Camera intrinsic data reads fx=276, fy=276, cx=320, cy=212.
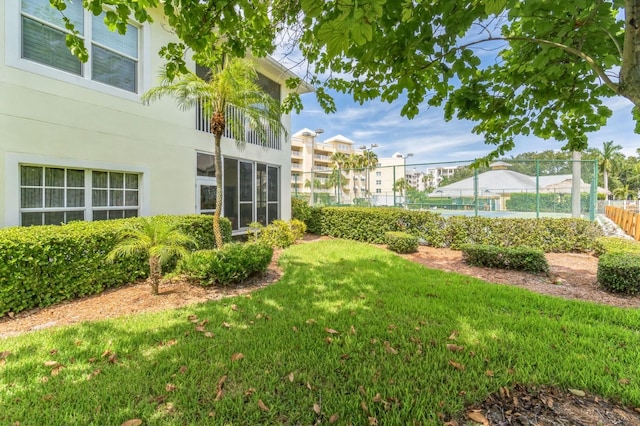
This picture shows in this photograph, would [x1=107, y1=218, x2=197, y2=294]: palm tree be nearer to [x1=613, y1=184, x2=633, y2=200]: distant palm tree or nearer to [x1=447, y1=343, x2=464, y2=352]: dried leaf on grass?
[x1=447, y1=343, x2=464, y2=352]: dried leaf on grass

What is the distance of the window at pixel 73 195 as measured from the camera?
17.7 ft

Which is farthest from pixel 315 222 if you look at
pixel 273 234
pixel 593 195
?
→ pixel 593 195

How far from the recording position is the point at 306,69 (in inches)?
177

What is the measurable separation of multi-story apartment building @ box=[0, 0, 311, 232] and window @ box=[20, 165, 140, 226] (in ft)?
0.05

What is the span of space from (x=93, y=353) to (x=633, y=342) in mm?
6446

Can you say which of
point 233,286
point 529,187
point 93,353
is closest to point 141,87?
point 233,286

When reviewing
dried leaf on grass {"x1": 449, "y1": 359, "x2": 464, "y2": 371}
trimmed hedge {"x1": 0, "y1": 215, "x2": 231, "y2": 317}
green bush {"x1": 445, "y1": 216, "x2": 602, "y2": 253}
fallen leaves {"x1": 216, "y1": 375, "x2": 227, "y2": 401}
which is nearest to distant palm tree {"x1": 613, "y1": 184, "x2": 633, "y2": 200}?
green bush {"x1": 445, "y1": 216, "x2": 602, "y2": 253}

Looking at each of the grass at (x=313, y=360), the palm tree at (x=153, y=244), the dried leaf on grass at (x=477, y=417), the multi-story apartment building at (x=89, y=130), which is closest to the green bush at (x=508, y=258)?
the grass at (x=313, y=360)

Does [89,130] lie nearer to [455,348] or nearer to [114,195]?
[114,195]

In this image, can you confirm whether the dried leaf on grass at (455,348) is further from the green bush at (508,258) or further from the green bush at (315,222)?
the green bush at (315,222)

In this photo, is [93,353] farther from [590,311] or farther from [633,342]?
[590,311]

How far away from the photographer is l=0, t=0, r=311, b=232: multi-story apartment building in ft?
16.7

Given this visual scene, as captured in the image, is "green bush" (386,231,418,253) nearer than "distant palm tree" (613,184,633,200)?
Yes

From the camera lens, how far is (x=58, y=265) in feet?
14.7
